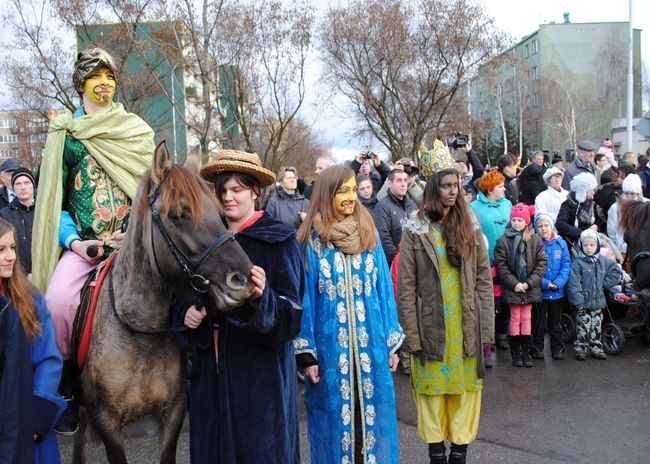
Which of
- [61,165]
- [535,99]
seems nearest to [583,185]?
[61,165]

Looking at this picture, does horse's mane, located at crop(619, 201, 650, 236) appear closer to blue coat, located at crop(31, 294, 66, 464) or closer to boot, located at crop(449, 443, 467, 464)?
boot, located at crop(449, 443, 467, 464)

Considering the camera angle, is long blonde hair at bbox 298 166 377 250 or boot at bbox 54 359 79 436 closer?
boot at bbox 54 359 79 436

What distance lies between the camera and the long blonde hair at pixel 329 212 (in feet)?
13.6

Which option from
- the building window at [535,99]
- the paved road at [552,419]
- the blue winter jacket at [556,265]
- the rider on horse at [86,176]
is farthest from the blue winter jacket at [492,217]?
the building window at [535,99]

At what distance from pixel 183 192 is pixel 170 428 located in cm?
154

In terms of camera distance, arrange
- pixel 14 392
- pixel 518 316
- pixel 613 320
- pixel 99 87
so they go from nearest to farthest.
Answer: pixel 14 392, pixel 99 87, pixel 518 316, pixel 613 320

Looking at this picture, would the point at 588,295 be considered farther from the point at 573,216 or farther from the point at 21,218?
the point at 21,218

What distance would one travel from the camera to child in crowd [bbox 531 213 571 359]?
8.13 meters

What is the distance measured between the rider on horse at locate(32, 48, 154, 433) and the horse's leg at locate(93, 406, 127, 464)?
1.10 m

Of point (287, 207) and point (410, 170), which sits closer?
point (287, 207)

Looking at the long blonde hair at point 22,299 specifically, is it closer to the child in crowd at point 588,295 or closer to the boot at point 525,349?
the boot at point 525,349

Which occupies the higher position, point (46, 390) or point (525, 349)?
point (46, 390)

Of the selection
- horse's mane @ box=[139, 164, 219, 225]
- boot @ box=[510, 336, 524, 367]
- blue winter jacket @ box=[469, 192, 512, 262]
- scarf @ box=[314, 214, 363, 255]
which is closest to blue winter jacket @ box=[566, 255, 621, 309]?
boot @ box=[510, 336, 524, 367]

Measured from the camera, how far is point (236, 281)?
267cm
